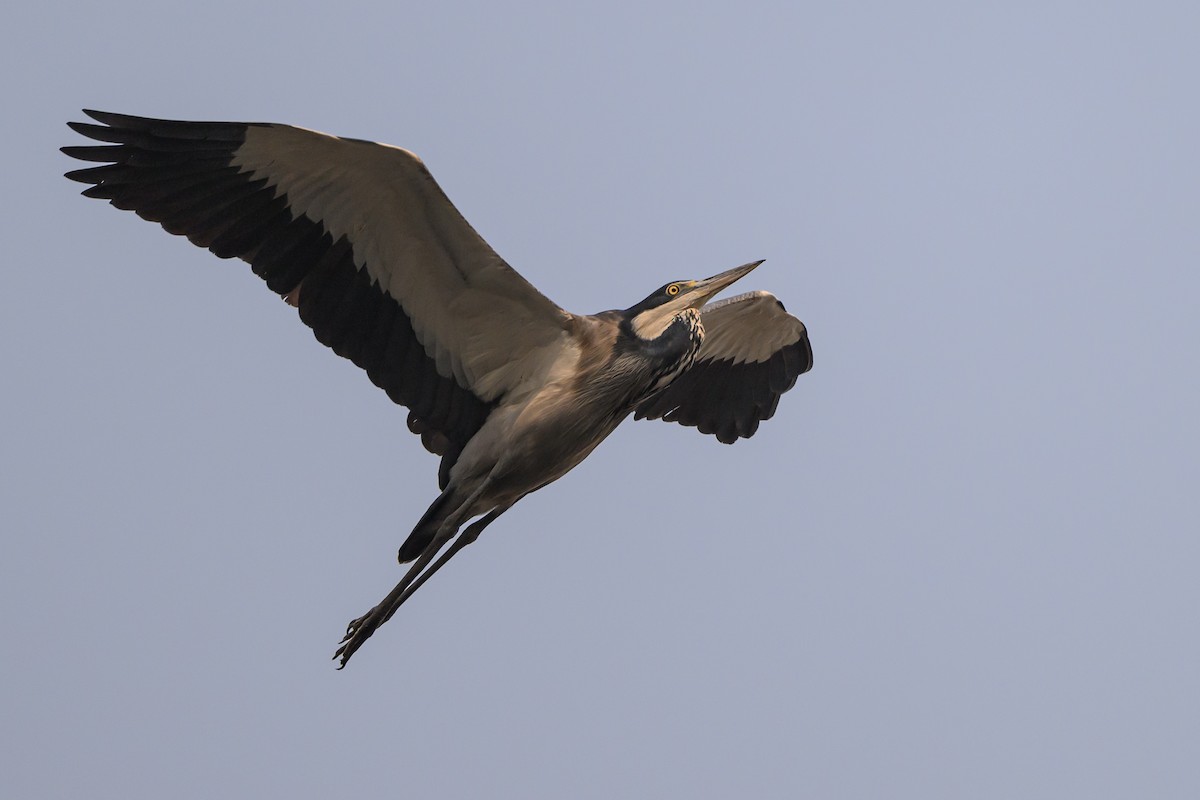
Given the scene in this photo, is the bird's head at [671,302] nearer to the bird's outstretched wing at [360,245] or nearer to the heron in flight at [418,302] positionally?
the heron in flight at [418,302]

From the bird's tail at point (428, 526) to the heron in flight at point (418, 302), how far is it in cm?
1

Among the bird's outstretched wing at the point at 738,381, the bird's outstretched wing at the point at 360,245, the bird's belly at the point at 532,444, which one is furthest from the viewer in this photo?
the bird's outstretched wing at the point at 738,381

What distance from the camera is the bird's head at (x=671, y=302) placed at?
403 inches

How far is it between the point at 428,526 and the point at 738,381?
3026mm

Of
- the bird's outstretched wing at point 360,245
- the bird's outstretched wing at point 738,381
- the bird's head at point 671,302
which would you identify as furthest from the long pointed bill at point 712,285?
the bird's outstretched wing at point 738,381

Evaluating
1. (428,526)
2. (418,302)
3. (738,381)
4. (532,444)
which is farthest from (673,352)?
(738,381)

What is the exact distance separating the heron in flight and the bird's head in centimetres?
1

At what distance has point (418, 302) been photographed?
10.3m

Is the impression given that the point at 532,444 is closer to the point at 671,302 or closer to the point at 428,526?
Answer: the point at 428,526

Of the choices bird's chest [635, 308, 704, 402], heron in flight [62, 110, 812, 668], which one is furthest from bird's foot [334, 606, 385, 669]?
bird's chest [635, 308, 704, 402]

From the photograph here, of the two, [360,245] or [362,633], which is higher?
[360,245]

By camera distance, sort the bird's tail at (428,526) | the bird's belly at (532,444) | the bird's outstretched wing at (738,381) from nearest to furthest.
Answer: the bird's belly at (532,444), the bird's tail at (428,526), the bird's outstretched wing at (738,381)

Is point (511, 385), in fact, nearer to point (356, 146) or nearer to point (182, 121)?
point (356, 146)

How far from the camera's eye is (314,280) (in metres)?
9.98
